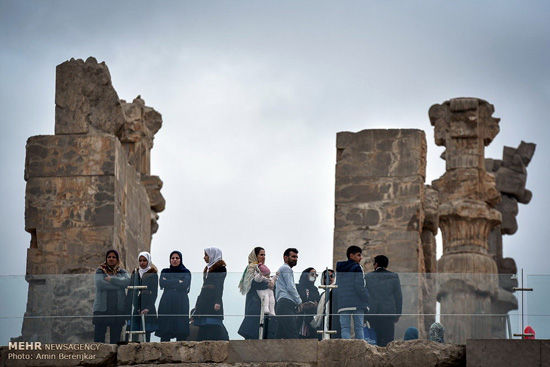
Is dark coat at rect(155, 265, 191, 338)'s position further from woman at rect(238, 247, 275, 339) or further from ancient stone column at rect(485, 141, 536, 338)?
ancient stone column at rect(485, 141, 536, 338)

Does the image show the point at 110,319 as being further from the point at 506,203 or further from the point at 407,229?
the point at 506,203

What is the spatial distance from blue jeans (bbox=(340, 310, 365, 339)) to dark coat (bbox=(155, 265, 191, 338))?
5.79ft

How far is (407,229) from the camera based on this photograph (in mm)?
25734

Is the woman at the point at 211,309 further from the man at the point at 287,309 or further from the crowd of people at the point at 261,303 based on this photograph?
the man at the point at 287,309

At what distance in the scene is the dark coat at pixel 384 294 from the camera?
20.8m

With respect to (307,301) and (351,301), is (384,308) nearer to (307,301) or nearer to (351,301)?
(351,301)

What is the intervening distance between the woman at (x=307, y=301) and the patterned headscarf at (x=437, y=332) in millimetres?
A: 1308

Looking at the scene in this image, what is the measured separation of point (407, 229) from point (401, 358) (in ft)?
17.6

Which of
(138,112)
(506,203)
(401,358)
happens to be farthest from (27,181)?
(506,203)

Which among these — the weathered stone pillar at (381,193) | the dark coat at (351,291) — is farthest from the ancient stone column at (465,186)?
the dark coat at (351,291)

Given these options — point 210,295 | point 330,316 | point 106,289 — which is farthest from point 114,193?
point 330,316

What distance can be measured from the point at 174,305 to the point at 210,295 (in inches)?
16.7

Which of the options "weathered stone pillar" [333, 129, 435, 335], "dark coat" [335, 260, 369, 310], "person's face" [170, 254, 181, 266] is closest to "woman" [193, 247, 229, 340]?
"person's face" [170, 254, 181, 266]

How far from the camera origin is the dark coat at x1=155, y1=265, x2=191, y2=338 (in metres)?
21.1
